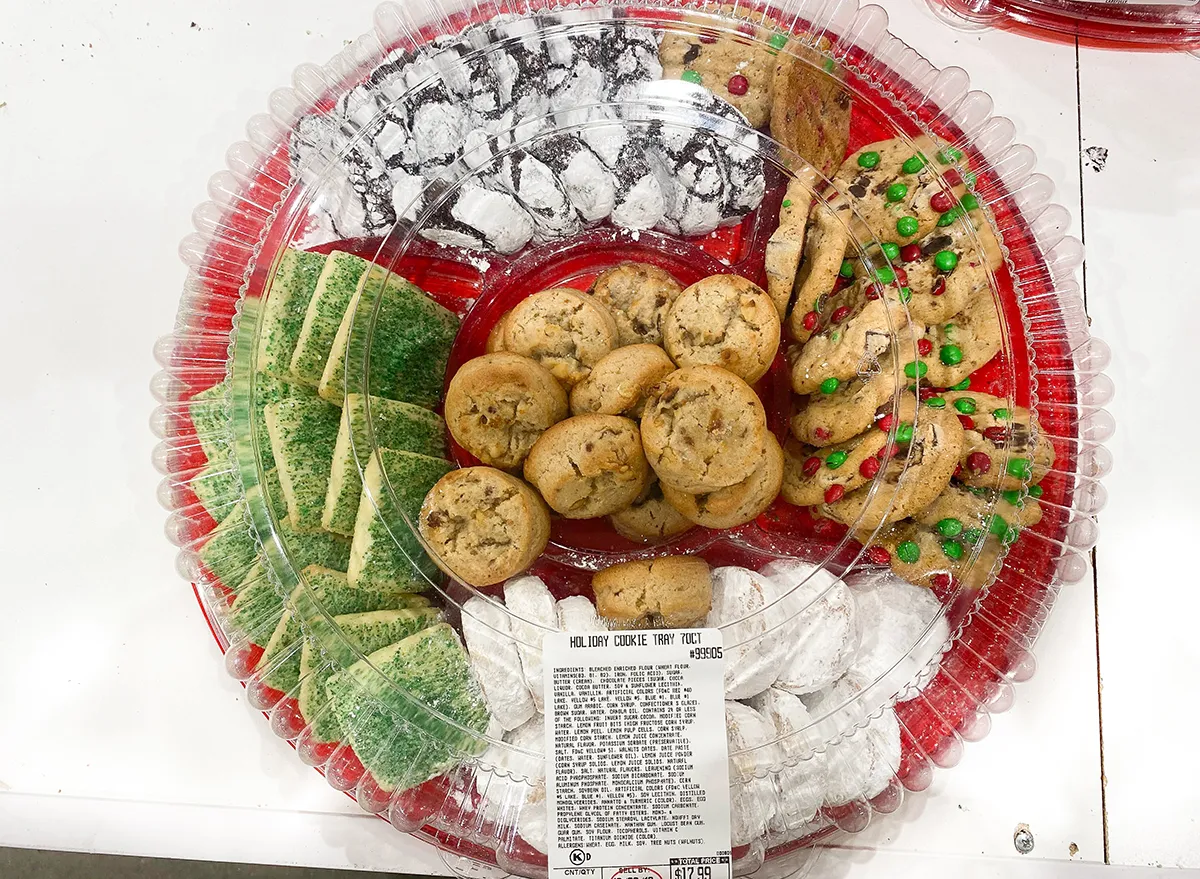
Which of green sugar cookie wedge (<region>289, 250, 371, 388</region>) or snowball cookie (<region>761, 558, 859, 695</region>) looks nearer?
snowball cookie (<region>761, 558, 859, 695</region>)

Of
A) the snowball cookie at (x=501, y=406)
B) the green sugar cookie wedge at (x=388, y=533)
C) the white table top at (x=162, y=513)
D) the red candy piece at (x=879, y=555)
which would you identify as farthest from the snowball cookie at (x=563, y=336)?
the white table top at (x=162, y=513)

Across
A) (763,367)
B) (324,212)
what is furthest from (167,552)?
(763,367)

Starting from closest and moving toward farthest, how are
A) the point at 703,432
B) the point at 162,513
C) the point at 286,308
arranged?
the point at 703,432, the point at 286,308, the point at 162,513

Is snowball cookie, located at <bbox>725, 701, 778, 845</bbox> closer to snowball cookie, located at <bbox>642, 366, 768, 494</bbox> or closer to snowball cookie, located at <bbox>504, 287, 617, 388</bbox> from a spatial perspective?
snowball cookie, located at <bbox>642, 366, 768, 494</bbox>

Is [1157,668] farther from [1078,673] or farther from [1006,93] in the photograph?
[1006,93]

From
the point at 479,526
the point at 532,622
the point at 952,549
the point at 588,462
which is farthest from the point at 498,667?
the point at 952,549

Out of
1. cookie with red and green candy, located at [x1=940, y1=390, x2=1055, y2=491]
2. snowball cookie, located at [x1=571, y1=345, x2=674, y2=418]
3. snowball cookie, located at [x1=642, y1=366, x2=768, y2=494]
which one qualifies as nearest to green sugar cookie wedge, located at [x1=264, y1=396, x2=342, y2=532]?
snowball cookie, located at [x1=571, y1=345, x2=674, y2=418]

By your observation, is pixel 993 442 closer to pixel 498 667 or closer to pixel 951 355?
pixel 951 355
